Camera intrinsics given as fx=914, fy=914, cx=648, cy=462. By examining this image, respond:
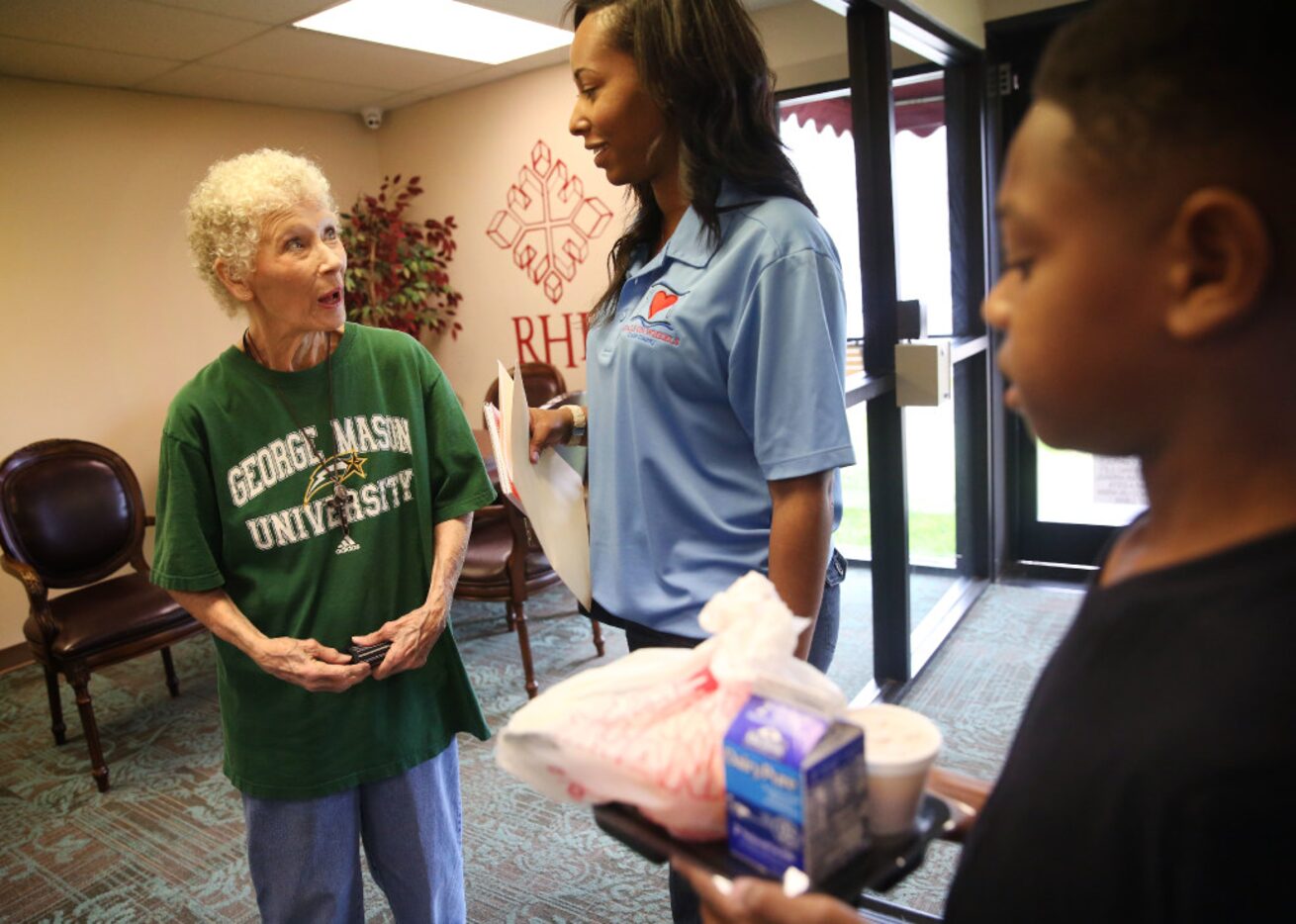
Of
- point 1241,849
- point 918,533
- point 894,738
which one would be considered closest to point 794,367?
point 894,738

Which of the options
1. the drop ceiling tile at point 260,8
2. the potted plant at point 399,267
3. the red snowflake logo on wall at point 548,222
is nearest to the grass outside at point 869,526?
the red snowflake logo on wall at point 548,222

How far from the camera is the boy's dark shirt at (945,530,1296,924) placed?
41 centimetres

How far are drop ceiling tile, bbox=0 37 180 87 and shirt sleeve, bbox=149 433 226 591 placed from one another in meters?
3.21

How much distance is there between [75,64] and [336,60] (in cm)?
108

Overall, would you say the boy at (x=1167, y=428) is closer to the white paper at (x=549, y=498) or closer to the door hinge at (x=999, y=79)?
the white paper at (x=549, y=498)

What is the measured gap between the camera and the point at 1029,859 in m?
0.49

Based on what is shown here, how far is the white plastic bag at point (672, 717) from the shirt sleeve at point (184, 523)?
894mm

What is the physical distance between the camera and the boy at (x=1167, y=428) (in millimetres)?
411

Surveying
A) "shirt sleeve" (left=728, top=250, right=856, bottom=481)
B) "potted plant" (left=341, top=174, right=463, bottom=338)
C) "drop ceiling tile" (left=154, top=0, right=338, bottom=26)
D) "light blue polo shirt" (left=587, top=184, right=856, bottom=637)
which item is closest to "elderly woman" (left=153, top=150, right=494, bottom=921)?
"light blue polo shirt" (left=587, top=184, right=856, bottom=637)

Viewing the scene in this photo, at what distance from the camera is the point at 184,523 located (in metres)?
1.40

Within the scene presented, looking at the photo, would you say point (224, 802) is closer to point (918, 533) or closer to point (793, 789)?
point (918, 533)

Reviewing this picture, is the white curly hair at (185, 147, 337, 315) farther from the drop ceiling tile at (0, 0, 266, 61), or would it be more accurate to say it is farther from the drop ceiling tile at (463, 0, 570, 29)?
the drop ceiling tile at (463, 0, 570, 29)

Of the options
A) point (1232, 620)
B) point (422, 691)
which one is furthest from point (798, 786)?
point (422, 691)

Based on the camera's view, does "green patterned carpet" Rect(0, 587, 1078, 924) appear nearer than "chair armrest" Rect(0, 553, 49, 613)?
Yes
